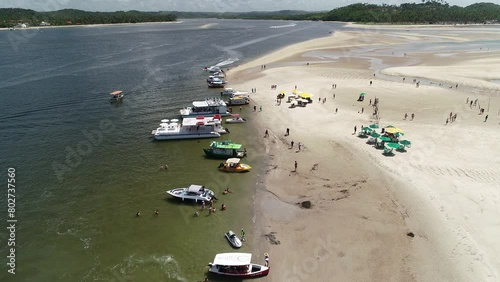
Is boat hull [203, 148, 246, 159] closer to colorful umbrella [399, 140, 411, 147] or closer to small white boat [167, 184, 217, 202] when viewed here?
small white boat [167, 184, 217, 202]

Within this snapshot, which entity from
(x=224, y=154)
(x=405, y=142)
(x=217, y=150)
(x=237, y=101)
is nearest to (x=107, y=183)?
(x=217, y=150)

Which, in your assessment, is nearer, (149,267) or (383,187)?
(149,267)

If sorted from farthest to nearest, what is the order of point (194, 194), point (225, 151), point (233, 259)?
point (225, 151)
point (194, 194)
point (233, 259)

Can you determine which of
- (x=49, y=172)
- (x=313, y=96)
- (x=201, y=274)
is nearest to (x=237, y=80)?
(x=313, y=96)

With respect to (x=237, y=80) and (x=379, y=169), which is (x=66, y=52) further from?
(x=379, y=169)

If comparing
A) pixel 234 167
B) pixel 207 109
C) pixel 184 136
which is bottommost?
pixel 234 167

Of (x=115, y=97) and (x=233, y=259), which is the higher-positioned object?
(x=115, y=97)

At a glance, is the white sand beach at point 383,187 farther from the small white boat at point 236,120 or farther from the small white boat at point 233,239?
the small white boat at point 236,120

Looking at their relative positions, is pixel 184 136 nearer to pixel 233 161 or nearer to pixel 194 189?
pixel 233 161

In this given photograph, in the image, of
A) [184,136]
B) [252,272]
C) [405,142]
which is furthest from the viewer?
[184,136]
